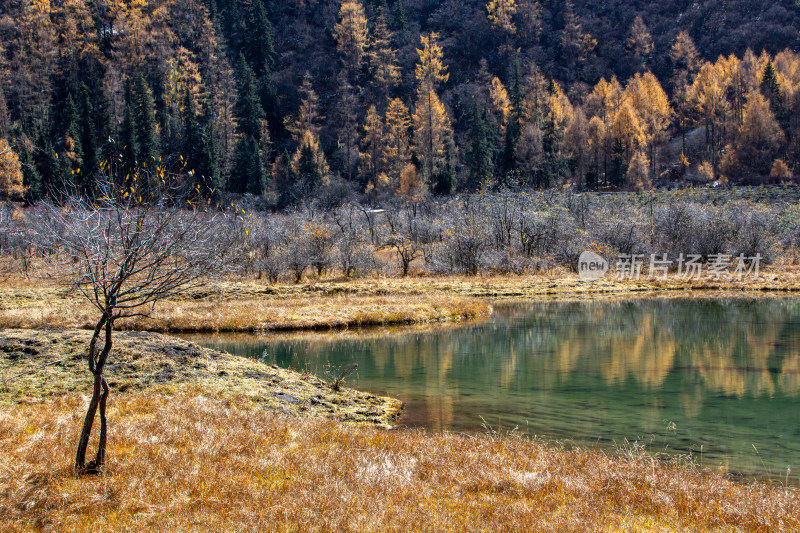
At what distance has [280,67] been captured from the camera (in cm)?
13875

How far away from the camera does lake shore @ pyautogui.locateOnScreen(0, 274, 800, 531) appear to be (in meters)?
7.27

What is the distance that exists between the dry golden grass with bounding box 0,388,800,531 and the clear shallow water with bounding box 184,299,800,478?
3213mm

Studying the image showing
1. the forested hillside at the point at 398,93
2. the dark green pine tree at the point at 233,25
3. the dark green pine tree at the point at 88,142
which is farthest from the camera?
the dark green pine tree at the point at 233,25

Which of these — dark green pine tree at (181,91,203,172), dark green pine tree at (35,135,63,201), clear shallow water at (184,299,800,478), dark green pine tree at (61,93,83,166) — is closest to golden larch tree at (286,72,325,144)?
dark green pine tree at (181,91,203,172)

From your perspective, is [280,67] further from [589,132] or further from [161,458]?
[161,458]

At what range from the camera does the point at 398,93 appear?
5310 inches

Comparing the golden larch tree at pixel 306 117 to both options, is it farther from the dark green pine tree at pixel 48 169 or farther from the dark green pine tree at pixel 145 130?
the dark green pine tree at pixel 48 169

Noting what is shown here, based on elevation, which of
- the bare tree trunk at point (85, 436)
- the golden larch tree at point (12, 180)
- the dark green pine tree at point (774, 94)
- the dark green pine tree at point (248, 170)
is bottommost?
the bare tree trunk at point (85, 436)

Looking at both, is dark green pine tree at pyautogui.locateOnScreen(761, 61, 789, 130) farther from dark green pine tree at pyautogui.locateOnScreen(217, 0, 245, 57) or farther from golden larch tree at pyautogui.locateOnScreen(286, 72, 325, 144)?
dark green pine tree at pyautogui.locateOnScreen(217, 0, 245, 57)

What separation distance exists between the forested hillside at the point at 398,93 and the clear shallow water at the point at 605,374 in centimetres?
4997

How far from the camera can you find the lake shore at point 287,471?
7273mm

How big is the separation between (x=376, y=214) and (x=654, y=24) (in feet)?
324

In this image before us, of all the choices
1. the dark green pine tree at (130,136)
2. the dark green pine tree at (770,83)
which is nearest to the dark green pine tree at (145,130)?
the dark green pine tree at (130,136)

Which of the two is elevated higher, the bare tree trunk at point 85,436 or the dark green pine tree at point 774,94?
the dark green pine tree at point 774,94
